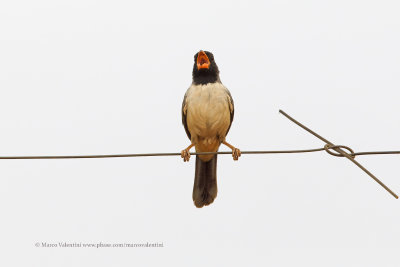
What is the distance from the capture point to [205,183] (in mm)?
7969

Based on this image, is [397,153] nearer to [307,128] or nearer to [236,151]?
[307,128]

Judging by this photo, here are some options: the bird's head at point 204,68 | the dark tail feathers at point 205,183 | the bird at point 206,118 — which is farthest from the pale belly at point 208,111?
the dark tail feathers at point 205,183

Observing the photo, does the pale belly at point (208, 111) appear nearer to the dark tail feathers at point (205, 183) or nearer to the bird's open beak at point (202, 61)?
the bird's open beak at point (202, 61)

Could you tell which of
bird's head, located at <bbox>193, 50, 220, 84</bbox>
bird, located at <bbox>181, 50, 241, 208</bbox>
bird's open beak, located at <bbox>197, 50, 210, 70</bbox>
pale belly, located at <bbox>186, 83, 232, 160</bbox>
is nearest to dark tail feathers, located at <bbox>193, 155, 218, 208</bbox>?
Answer: bird, located at <bbox>181, 50, 241, 208</bbox>

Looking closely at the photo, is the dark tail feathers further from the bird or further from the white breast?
the white breast

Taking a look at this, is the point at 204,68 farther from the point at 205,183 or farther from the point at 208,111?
the point at 205,183

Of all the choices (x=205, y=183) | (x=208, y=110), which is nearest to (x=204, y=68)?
(x=208, y=110)

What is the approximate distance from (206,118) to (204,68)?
2.21 feet

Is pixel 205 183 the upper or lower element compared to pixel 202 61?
lower

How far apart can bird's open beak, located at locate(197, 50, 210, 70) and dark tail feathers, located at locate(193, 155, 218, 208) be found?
50.4 inches

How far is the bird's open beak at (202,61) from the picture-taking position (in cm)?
755

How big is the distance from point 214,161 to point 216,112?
2.84ft

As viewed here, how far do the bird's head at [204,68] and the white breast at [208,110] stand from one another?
3.7 inches

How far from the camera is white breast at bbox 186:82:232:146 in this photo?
293 inches
